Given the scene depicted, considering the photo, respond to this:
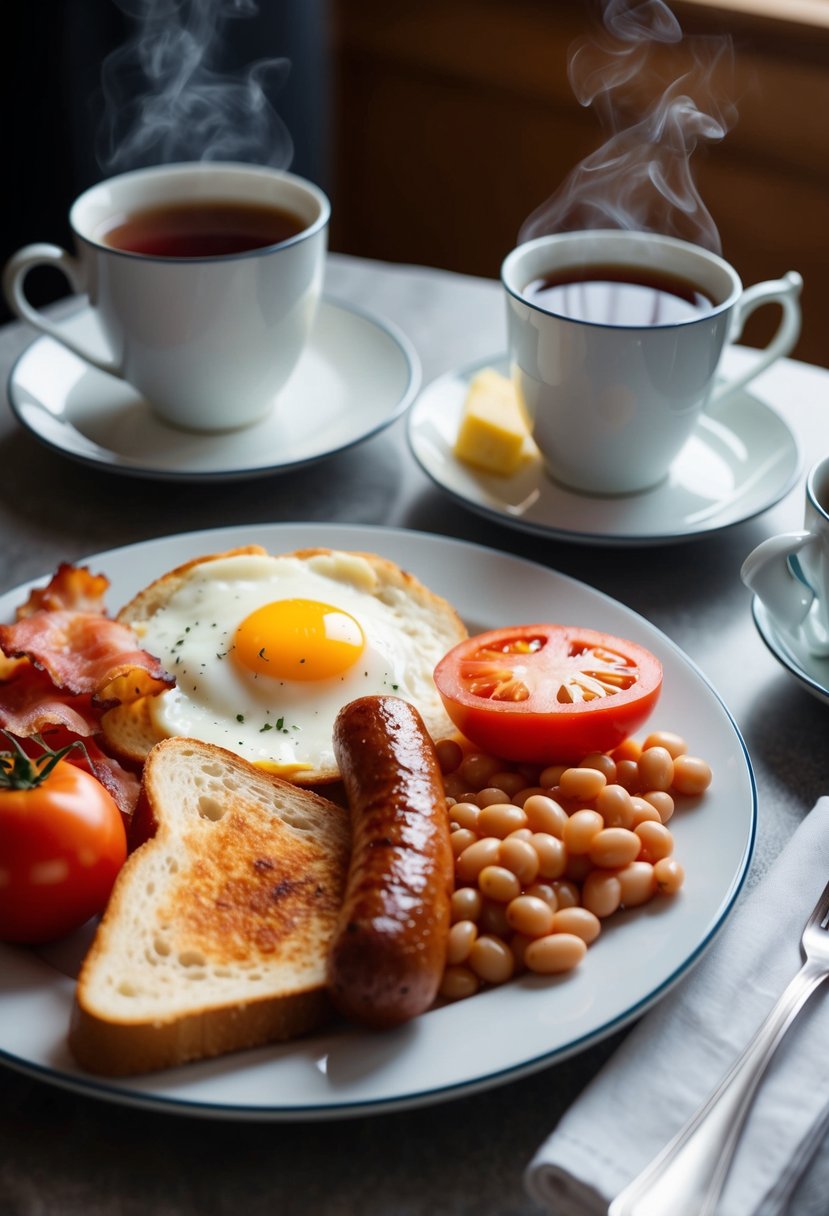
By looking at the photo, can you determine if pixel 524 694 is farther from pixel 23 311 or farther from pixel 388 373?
pixel 23 311

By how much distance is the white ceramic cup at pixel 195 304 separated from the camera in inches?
90.9

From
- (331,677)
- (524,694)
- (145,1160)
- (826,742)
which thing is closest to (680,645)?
(826,742)

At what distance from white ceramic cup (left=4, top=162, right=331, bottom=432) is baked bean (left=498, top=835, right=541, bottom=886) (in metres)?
1.35

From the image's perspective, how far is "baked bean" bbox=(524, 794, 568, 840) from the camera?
1522mm

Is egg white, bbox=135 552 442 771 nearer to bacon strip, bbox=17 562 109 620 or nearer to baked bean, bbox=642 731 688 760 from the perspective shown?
bacon strip, bbox=17 562 109 620

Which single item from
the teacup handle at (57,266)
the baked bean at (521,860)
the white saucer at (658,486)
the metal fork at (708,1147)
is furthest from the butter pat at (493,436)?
the metal fork at (708,1147)

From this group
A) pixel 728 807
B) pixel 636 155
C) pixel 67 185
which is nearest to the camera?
pixel 728 807

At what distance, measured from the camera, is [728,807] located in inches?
62.4

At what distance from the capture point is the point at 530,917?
1.39 metres

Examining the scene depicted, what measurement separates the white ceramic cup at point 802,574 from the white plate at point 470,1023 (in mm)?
240

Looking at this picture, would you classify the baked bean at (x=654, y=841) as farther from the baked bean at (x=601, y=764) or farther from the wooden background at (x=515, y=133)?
the wooden background at (x=515, y=133)

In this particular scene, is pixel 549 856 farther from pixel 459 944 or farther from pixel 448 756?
pixel 448 756

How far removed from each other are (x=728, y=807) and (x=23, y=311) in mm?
1864

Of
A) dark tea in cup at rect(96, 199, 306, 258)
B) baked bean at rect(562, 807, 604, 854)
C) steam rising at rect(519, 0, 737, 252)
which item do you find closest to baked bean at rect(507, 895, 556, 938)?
baked bean at rect(562, 807, 604, 854)
